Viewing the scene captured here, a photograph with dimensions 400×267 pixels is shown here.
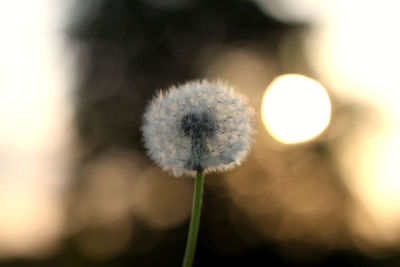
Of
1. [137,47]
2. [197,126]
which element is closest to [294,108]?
[137,47]

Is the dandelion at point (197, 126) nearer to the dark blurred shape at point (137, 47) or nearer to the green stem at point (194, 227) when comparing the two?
the green stem at point (194, 227)

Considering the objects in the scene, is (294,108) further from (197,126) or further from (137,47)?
(197,126)

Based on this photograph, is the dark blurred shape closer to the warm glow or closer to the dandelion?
the warm glow

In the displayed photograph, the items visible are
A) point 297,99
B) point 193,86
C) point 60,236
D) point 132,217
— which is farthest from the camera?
point 60,236

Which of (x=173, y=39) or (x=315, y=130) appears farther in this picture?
(x=173, y=39)

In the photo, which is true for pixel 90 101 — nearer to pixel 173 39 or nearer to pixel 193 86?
pixel 173 39

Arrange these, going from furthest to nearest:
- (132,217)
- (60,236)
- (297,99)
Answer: (60,236) < (132,217) < (297,99)

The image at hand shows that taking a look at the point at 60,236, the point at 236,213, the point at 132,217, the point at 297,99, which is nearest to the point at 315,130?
the point at 297,99

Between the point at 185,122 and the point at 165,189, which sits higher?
the point at 165,189
